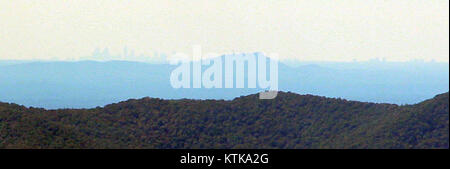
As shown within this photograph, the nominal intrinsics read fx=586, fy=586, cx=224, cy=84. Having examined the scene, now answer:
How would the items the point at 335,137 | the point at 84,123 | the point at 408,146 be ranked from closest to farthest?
1. the point at 408,146
2. the point at 335,137
3. the point at 84,123

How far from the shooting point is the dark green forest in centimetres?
1508

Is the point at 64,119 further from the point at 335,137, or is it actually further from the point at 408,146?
the point at 408,146

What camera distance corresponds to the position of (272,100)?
1823 centimetres

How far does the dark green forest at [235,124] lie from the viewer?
15078 mm

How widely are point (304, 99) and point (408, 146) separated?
437 centimetres

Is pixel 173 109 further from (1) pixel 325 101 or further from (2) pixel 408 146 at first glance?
(2) pixel 408 146

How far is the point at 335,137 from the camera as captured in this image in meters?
15.7

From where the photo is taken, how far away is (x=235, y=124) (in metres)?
17.0
